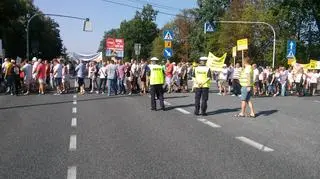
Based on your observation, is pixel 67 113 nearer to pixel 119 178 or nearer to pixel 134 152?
pixel 134 152

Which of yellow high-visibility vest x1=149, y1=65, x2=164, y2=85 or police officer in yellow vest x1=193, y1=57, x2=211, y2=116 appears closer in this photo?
police officer in yellow vest x1=193, y1=57, x2=211, y2=116

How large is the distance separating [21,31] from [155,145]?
244 ft

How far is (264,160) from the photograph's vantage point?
804 centimetres

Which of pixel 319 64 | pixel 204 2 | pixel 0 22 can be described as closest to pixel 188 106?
pixel 319 64

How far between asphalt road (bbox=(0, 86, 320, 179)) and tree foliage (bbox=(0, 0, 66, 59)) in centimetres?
5129

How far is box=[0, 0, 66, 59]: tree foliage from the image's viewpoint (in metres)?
68.1

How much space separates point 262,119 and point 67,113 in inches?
224

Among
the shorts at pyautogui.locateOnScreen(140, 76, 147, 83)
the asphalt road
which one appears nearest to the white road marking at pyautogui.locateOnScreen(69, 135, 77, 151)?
the asphalt road

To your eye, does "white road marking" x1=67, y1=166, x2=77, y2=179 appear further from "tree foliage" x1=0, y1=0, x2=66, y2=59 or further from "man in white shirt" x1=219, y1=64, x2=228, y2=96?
"tree foliage" x1=0, y1=0, x2=66, y2=59

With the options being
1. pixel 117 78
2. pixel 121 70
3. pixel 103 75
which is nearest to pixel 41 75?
pixel 103 75

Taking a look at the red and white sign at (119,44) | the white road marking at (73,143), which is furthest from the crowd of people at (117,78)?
the red and white sign at (119,44)

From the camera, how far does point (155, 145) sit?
9.35 metres

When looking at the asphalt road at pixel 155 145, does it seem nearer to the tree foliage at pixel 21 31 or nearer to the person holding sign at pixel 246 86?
the person holding sign at pixel 246 86

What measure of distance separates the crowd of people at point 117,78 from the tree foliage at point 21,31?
3884 centimetres
